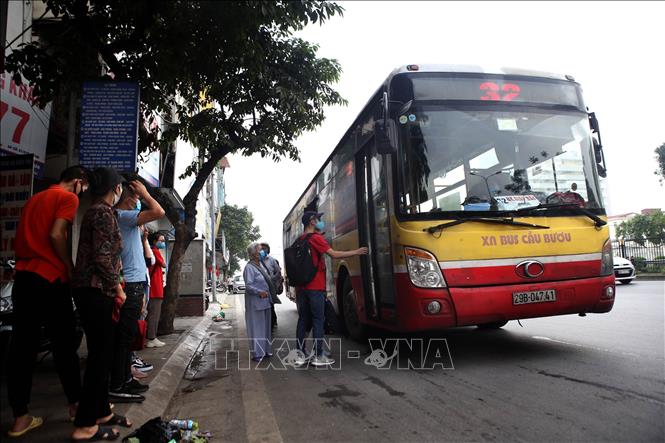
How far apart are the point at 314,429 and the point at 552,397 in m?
1.95

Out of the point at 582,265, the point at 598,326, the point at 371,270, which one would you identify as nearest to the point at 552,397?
the point at 582,265

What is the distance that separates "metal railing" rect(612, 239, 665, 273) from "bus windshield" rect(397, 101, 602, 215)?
17561mm

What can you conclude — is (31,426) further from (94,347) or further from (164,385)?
(164,385)

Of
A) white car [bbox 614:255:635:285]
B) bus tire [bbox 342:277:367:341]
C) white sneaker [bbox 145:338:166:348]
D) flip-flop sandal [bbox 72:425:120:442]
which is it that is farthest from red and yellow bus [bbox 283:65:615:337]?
white car [bbox 614:255:635:285]

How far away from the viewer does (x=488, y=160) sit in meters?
4.94

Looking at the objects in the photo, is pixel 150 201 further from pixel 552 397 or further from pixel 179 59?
pixel 552 397

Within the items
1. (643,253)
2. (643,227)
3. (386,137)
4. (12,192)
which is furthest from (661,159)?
(12,192)

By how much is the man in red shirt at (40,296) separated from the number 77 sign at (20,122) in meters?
3.88

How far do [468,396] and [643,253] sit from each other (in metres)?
21.1

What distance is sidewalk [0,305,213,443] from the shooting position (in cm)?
308

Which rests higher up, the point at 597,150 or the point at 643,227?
the point at 643,227

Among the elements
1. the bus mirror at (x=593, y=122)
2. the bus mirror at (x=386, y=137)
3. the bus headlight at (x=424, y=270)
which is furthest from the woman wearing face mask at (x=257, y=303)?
the bus mirror at (x=593, y=122)

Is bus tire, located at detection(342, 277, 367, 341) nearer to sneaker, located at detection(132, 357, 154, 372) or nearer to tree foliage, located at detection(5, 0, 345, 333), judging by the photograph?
sneaker, located at detection(132, 357, 154, 372)

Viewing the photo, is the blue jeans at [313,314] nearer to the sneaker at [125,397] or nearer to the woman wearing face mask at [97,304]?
the sneaker at [125,397]
